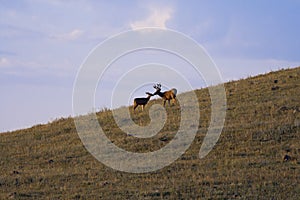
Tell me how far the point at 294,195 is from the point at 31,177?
832 cm

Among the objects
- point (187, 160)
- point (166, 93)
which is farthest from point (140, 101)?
point (187, 160)

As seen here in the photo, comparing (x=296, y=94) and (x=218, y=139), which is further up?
(x=296, y=94)

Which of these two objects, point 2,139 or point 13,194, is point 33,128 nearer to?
point 2,139

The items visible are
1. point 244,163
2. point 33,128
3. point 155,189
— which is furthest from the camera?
point 33,128

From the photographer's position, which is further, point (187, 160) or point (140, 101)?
point (140, 101)

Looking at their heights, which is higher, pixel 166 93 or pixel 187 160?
pixel 166 93

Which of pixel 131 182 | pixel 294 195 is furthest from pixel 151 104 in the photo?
pixel 294 195

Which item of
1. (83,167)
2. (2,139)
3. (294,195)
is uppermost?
(2,139)

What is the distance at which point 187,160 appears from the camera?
22.8 metres

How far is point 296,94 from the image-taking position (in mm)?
30953

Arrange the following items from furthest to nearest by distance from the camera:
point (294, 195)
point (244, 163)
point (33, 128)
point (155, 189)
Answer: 1. point (33, 128)
2. point (244, 163)
3. point (155, 189)
4. point (294, 195)

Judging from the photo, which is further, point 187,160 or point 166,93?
point 166,93

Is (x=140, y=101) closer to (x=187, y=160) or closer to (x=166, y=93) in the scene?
(x=166, y=93)

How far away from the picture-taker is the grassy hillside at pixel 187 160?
62.5 ft
